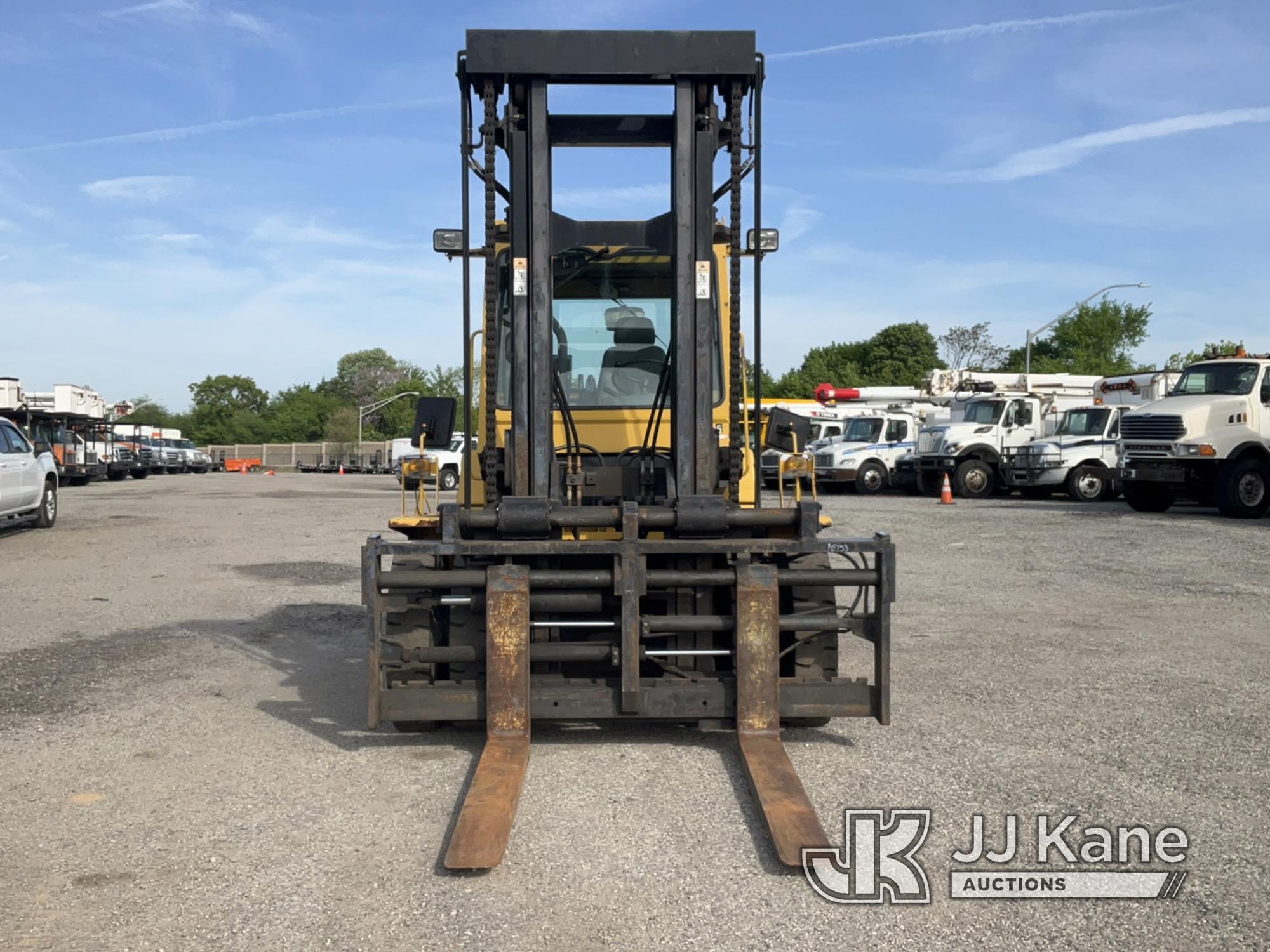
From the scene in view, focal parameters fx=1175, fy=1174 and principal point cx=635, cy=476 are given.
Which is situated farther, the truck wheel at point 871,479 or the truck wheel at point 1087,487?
the truck wheel at point 871,479

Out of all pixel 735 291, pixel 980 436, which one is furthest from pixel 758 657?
pixel 980 436

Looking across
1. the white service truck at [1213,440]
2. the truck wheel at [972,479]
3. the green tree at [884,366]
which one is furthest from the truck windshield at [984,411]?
the green tree at [884,366]

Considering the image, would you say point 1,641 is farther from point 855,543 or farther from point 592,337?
point 855,543

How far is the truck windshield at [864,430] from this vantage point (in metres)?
31.4

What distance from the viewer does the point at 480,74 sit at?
589 centimetres

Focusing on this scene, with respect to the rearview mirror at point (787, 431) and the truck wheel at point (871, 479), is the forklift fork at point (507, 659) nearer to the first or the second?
the rearview mirror at point (787, 431)

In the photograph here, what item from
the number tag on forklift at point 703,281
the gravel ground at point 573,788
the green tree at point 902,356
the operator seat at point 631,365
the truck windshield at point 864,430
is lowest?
the gravel ground at point 573,788

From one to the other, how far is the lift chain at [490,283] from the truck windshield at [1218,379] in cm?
1826

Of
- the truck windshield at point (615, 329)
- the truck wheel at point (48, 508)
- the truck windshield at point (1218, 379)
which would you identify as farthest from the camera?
the truck windshield at point (1218, 379)

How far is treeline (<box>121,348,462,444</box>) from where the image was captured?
12481cm

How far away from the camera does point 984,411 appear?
28656mm

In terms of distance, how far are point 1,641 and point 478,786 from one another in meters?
5.91

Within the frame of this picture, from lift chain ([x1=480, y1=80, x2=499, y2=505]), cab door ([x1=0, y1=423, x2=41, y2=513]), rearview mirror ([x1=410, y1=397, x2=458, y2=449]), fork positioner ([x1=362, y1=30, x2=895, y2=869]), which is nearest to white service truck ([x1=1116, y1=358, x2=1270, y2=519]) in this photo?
fork positioner ([x1=362, y1=30, x2=895, y2=869])

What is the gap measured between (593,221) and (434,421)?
138 centimetres
